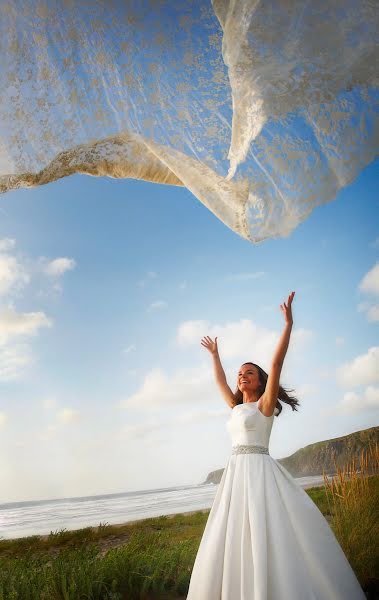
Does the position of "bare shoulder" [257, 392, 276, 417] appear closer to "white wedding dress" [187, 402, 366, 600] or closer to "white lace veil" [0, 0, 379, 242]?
"white wedding dress" [187, 402, 366, 600]

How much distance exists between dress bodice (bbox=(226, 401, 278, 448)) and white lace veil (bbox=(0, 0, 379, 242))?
3.25 feet

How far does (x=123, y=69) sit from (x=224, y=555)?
84.7 inches

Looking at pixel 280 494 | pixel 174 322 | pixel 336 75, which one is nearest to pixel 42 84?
pixel 336 75

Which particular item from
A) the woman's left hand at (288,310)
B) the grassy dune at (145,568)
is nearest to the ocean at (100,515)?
the grassy dune at (145,568)

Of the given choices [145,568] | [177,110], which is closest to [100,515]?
[145,568]

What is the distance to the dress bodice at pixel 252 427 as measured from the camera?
2.25 metres

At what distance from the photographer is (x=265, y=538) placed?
1.85m

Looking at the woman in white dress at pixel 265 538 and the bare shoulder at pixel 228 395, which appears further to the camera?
the bare shoulder at pixel 228 395

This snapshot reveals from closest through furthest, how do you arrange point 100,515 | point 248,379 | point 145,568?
point 248,379 < point 145,568 < point 100,515

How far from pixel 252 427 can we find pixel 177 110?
5.17ft

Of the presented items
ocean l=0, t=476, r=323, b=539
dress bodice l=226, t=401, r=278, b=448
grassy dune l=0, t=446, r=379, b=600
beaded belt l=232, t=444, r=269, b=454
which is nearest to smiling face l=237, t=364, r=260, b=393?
dress bodice l=226, t=401, r=278, b=448

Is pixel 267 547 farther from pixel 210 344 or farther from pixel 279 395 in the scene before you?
pixel 210 344

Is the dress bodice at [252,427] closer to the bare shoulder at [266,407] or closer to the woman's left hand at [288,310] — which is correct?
the bare shoulder at [266,407]

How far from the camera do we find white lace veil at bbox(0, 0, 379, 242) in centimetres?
169
